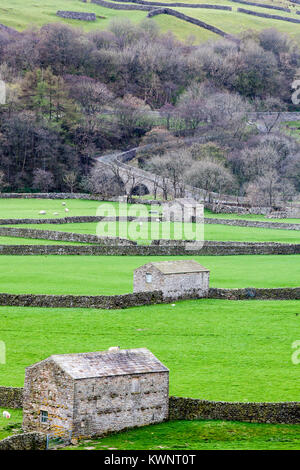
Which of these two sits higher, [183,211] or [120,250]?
[120,250]

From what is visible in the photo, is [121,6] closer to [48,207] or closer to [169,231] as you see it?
[48,207]

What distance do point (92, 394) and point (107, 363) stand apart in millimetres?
1572

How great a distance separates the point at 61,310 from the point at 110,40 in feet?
415

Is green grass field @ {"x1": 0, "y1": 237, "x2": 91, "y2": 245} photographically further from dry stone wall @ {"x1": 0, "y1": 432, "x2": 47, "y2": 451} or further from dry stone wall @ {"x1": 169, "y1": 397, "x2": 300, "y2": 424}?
dry stone wall @ {"x1": 0, "y1": 432, "x2": 47, "y2": 451}

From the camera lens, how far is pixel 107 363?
96.1 ft

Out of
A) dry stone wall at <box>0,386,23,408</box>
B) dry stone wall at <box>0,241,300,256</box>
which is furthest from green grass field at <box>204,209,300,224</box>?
dry stone wall at <box>0,386,23,408</box>

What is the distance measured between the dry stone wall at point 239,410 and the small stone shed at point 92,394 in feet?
2.03

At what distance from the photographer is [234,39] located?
17838cm

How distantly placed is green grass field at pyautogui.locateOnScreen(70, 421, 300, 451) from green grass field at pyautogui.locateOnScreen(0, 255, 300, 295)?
67.8 ft

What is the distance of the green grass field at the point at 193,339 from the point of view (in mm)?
33406

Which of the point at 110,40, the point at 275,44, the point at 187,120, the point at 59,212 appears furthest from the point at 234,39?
the point at 59,212

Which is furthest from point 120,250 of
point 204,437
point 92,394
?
point 92,394

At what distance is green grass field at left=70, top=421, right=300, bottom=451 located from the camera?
2779 centimetres

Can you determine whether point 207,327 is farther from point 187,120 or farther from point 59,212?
point 187,120
